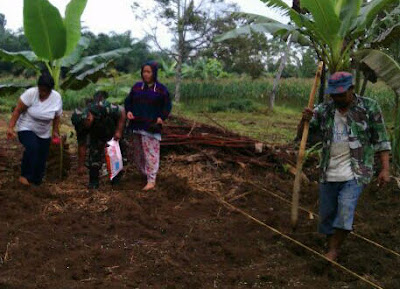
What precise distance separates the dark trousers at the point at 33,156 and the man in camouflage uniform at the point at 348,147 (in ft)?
11.0

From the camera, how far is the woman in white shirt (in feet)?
19.3

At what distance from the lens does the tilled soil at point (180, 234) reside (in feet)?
13.0

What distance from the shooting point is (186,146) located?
310 inches

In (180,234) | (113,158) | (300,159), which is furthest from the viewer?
(113,158)

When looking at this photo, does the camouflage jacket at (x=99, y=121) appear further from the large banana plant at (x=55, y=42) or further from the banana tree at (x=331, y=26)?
the banana tree at (x=331, y=26)

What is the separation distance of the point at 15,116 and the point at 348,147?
3.62 m

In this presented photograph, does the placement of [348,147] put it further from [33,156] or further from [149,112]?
[33,156]

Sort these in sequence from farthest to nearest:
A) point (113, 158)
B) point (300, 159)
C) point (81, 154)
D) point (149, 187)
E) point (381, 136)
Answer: point (81, 154) < point (149, 187) < point (113, 158) < point (300, 159) < point (381, 136)

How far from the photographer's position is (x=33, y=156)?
607cm

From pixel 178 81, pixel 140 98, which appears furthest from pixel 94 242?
pixel 178 81

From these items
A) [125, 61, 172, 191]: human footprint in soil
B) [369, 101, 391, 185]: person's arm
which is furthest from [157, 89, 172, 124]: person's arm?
[369, 101, 391, 185]: person's arm

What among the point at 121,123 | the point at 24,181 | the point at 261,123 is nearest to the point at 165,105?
the point at 121,123

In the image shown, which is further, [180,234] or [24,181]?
[24,181]

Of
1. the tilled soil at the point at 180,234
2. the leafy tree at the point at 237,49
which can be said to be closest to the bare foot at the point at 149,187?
the tilled soil at the point at 180,234
